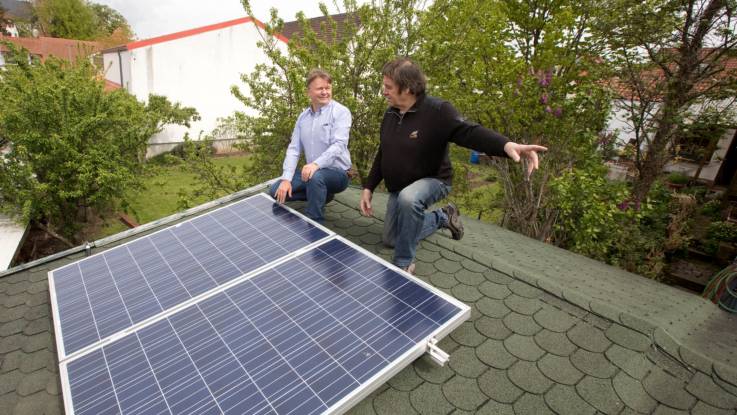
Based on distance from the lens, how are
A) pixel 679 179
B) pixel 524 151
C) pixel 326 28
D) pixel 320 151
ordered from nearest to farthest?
pixel 524 151 → pixel 320 151 → pixel 326 28 → pixel 679 179

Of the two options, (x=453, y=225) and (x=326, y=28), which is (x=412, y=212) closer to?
(x=453, y=225)

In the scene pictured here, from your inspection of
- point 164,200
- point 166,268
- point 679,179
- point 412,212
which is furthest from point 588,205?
point 164,200

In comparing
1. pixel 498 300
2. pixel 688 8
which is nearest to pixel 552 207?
pixel 688 8

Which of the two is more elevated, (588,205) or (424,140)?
(424,140)

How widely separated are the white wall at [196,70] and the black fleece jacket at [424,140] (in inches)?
800

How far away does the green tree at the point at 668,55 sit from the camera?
7.37 m

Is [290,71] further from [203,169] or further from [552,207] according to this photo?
[552,207]

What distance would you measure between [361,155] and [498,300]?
284 inches

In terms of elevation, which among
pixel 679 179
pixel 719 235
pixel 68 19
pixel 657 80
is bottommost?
pixel 719 235

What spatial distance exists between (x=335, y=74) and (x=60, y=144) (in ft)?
A: 21.9

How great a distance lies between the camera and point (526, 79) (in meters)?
8.05

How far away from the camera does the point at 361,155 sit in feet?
32.8

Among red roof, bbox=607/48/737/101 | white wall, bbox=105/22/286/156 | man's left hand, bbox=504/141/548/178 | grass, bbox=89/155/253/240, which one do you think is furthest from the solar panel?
white wall, bbox=105/22/286/156

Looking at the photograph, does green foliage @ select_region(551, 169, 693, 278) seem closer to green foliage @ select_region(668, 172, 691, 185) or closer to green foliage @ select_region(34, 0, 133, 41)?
green foliage @ select_region(668, 172, 691, 185)
